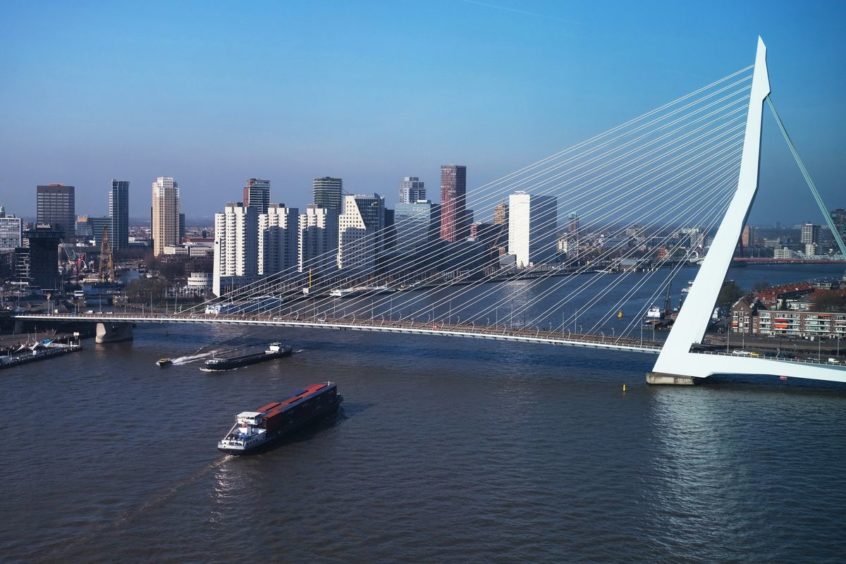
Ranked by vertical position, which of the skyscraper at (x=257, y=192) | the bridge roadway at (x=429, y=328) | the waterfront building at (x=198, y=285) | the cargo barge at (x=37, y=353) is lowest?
the cargo barge at (x=37, y=353)

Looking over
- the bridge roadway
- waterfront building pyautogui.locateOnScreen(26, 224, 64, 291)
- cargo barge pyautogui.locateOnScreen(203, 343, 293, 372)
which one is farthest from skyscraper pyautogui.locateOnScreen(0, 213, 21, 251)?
cargo barge pyautogui.locateOnScreen(203, 343, 293, 372)

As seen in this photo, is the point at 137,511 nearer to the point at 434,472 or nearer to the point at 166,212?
the point at 434,472

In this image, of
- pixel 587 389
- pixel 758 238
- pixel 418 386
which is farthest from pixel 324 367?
pixel 758 238

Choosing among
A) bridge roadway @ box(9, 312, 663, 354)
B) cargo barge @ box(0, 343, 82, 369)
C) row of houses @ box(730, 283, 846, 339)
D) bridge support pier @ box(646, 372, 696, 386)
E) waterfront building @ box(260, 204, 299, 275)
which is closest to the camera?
bridge support pier @ box(646, 372, 696, 386)

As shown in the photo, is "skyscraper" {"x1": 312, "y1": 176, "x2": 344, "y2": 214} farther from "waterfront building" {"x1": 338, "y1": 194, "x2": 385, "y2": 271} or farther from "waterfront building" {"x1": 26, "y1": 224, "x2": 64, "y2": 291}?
"waterfront building" {"x1": 26, "y1": 224, "x2": 64, "y2": 291}

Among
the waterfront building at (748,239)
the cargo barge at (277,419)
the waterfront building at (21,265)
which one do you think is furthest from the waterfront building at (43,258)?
the waterfront building at (748,239)

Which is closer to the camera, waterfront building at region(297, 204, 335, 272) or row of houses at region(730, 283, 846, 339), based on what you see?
row of houses at region(730, 283, 846, 339)

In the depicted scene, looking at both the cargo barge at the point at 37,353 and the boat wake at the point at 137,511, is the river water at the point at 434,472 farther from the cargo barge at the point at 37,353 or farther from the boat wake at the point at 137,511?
the cargo barge at the point at 37,353
